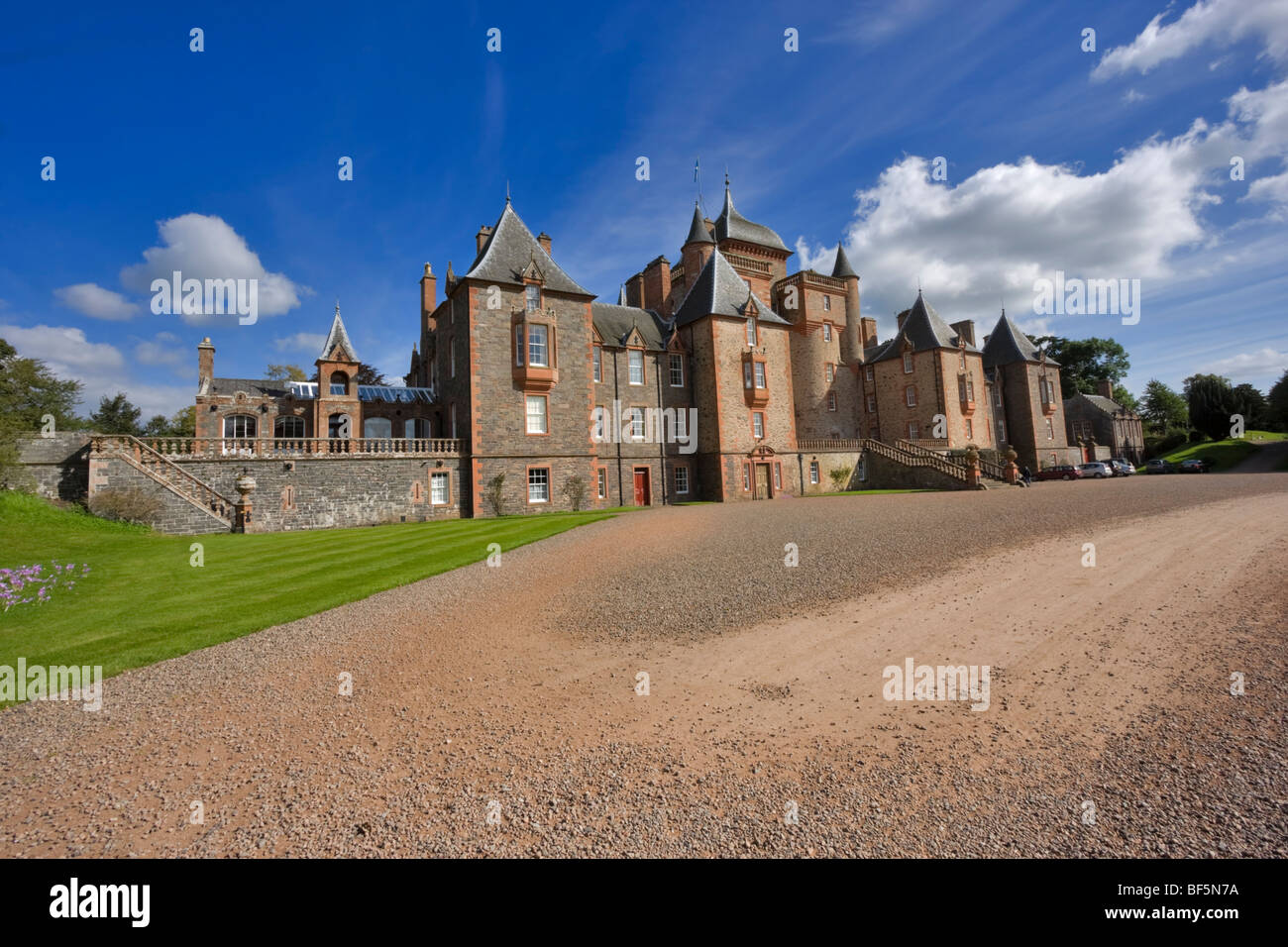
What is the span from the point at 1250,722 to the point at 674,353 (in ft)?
109

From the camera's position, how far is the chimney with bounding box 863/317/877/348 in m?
53.7

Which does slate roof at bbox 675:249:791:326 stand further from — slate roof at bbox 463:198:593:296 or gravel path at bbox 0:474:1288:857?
gravel path at bbox 0:474:1288:857

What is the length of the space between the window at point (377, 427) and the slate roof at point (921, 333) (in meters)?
38.0

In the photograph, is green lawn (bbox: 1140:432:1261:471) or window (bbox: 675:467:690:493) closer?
window (bbox: 675:467:690:493)

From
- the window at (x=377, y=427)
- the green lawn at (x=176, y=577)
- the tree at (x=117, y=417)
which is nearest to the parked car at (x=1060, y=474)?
the green lawn at (x=176, y=577)

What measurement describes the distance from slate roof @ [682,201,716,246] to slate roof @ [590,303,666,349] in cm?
798

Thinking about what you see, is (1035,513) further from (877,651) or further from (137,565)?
(137,565)

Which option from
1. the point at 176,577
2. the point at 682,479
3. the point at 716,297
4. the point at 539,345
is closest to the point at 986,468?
the point at 682,479

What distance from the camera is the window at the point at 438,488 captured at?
87.4 feet

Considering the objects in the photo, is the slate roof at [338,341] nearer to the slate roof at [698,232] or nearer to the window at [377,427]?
the window at [377,427]

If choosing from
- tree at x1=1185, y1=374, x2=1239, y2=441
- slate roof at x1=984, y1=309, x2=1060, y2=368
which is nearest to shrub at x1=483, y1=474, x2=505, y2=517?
slate roof at x1=984, y1=309, x2=1060, y2=368

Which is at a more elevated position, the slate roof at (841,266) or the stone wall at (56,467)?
the slate roof at (841,266)

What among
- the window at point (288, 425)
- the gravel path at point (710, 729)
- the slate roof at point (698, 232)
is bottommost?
the gravel path at point (710, 729)

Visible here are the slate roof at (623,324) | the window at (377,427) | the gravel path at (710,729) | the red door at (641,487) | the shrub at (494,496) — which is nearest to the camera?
the gravel path at (710,729)
